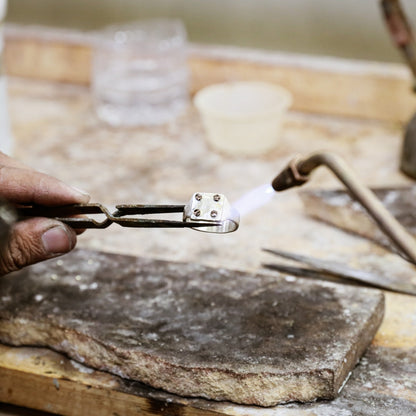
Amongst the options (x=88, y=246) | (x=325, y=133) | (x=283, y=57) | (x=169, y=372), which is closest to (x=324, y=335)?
(x=169, y=372)

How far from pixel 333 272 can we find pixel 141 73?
4.30 feet

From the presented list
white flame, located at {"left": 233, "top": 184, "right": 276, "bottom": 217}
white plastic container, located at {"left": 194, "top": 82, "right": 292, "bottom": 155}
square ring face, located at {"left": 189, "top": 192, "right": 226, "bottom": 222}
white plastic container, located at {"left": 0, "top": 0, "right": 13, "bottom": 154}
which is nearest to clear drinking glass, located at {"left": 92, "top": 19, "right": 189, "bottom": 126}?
white plastic container, located at {"left": 194, "top": 82, "right": 292, "bottom": 155}

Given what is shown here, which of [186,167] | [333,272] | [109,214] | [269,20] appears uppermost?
[109,214]

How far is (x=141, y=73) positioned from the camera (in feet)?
8.29

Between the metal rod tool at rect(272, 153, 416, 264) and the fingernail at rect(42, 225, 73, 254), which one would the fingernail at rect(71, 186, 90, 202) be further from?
the metal rod tool at rect(272, 153, 416, 264)

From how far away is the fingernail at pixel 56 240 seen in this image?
3.75 ft

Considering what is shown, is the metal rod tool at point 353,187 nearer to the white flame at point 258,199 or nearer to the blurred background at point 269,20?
the white flame at point 258,199

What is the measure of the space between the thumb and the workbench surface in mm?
338

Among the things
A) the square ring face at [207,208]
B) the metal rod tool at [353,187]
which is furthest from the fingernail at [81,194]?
the metal rod tool at [353,187]

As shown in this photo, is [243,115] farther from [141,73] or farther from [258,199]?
[258,199]

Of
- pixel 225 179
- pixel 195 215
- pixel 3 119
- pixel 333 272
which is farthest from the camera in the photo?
pixel 3 119

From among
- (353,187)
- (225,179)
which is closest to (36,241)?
(353,187)

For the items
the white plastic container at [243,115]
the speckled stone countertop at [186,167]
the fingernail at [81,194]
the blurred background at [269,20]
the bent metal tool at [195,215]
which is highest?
the bent metal tool at [195,215]

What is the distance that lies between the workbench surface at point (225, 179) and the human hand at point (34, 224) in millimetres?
339
